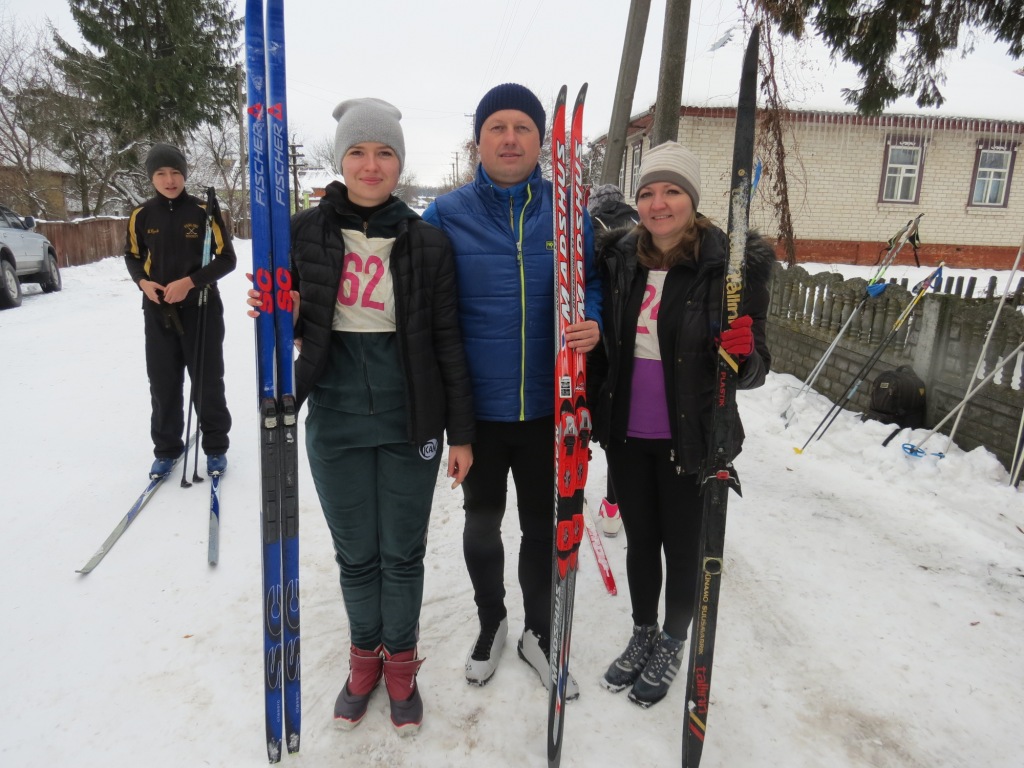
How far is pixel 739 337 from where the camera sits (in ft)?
5.57

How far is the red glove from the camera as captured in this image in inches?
66.9

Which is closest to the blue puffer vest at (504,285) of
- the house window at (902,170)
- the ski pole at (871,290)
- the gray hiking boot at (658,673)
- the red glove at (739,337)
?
the red glove at (739,337)

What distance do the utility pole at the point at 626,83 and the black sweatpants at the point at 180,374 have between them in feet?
15.9

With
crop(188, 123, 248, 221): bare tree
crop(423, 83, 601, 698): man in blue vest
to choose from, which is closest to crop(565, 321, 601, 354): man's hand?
crop(423, 83, 601, 698): man in blue vest

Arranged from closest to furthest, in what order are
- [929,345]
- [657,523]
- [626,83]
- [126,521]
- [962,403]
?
1. [657,523]
2. [126,521]
3. [962,403]
4. [929,345]
5. [626,83]

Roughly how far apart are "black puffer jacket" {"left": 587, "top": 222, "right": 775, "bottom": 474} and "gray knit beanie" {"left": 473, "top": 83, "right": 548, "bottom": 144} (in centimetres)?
51

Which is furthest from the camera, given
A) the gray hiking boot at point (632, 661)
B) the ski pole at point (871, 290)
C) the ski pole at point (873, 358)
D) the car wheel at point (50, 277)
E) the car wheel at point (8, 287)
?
the car wheel at point (50, 277)

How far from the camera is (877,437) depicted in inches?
167

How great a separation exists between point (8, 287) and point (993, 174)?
21.0 m

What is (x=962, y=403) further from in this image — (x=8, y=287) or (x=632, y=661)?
(x=8, y=287)

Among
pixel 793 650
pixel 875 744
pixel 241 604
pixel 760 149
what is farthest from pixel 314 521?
pixel 760 149

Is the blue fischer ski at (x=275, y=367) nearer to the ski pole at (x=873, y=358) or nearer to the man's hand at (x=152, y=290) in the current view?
the man's hand at (x=152, y=290)

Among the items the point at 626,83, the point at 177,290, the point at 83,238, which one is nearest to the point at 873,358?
the point at 626,83

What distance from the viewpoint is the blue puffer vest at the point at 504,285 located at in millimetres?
1860
